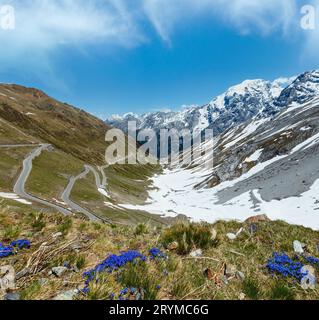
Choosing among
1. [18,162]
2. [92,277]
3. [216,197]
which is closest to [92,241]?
[92,277]

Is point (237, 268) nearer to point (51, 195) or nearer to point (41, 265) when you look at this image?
point (41, 265)

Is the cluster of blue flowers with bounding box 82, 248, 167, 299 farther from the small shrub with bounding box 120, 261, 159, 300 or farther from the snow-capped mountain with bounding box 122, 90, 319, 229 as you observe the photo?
the snow-capped mountain with bounding box 122, 90, 319, 229

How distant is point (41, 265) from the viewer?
264 inches

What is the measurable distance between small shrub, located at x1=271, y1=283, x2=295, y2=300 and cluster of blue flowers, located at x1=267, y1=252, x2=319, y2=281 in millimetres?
1138

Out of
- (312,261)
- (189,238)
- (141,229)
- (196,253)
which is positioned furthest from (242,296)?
(141,229)

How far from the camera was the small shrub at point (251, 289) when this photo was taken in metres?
6.34

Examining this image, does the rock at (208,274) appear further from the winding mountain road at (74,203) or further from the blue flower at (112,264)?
the winding mountain road at (74,203)

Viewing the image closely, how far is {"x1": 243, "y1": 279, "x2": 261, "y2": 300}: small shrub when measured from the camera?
6.34 m

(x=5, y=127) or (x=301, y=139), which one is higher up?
(x=5, y=127)

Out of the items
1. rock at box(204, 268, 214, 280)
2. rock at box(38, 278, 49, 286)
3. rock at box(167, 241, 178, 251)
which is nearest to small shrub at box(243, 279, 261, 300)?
rock at box(204, 268, 214, 280)

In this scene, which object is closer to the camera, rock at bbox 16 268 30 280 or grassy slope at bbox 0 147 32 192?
rock at bbox 16 268 30 280

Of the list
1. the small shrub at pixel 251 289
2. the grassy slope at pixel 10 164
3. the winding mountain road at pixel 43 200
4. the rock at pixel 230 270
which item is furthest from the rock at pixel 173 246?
the grassy slope at pixel 10 164

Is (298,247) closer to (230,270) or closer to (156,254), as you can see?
(230,270)
